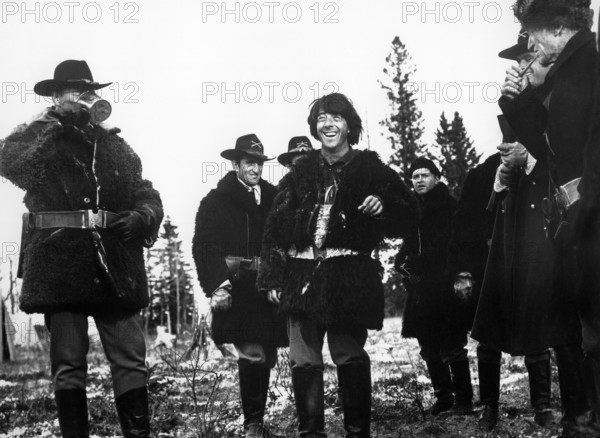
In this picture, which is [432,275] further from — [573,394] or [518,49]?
[573,394]

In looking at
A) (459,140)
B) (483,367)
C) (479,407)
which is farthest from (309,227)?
(459,140)

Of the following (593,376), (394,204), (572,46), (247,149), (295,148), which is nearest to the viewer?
(593,376)

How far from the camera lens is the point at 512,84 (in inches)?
140

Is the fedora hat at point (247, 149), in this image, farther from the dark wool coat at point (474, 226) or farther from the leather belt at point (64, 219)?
the leather belt at point (64, 219)

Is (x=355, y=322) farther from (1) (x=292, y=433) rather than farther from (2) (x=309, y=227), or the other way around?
(1) (x=292, y=433)

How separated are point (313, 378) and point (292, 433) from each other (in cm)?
132

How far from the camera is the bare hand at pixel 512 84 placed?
355 cm

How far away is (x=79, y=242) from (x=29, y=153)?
1.96ft

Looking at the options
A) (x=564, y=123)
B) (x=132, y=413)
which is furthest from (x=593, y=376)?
(x=132, y=413)

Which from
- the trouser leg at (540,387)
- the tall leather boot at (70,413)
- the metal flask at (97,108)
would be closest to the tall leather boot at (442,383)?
the trouser leg at (540,387)

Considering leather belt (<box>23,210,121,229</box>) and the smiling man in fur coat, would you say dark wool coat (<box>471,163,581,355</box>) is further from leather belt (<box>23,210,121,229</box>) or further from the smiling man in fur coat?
leather belt (<box>23,210,121,229</box>)

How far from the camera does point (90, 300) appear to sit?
4.00 meters

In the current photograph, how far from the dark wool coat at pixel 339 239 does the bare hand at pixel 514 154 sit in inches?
25.0

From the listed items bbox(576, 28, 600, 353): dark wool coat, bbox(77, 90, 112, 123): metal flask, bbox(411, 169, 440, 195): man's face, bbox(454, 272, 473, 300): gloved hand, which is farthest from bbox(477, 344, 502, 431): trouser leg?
bbox(77, 90, 112, 123): metal flask
